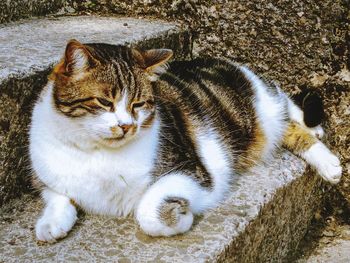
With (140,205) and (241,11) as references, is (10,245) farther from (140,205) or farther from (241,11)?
(241,11)

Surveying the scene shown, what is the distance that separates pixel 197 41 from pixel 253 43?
302 millimetres

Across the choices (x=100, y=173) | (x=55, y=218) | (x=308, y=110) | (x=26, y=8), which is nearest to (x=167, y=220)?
(x=100, y=173)

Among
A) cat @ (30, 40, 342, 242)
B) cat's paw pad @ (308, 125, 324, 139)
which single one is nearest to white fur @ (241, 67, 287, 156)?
cat's paw pad @ (308, 125, 324, 139)

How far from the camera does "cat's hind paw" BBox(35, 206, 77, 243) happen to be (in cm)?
195

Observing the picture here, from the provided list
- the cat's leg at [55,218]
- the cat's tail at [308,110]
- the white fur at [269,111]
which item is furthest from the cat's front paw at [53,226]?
the cat's tail at [308,110]

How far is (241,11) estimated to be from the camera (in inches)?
115

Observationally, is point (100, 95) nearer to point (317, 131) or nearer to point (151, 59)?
point (151, 59)

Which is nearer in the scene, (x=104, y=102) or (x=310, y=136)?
(x=104, y=102)

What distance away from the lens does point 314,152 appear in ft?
8.76

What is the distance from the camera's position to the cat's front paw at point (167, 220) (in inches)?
76.3

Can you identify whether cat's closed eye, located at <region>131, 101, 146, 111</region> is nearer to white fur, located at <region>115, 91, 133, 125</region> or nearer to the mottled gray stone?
white fur, located at <region>115, 91, 133, 125</region>

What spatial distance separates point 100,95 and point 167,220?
44 centimetres

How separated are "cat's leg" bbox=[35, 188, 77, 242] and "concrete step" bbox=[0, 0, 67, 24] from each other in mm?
1113

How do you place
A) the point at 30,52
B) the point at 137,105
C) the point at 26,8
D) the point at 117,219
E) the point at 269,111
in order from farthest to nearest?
the point at 26,8, the point at 269,111, the point at 30,52, the point at 117,219, the point at 137,105
